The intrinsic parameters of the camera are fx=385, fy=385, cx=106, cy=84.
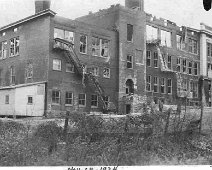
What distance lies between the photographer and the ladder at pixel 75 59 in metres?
13.7

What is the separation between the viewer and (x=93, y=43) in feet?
50.5

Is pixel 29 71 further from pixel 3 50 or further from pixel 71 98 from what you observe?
pixel 71 98

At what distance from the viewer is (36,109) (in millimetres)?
13031

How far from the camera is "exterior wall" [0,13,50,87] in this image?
43.7ft

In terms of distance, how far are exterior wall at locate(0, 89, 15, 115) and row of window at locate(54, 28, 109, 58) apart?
270cm

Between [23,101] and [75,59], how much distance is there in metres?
2.51

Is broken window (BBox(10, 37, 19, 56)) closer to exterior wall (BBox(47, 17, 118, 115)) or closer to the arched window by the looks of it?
exterior wall (BBox(47, 17, 118, 115))

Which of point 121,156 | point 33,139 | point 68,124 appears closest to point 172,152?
point 121,156

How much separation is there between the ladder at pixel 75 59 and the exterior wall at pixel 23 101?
61.4 inches

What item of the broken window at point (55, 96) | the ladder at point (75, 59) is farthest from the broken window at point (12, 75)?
the ladder at point (75, 59)

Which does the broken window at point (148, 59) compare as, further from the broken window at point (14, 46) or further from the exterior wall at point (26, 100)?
the broken window at point (14, 46)

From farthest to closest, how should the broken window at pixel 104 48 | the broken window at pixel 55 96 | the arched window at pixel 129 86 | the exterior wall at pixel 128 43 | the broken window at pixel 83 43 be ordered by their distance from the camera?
the broken window at pixel 104 48 < the broken window at pixel 83 43 < the exterior wall at pixel 128 43 < the arched window at pixel 129 86 < the broken window at pixel 55 96

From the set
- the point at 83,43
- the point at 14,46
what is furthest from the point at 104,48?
the point at 14,46

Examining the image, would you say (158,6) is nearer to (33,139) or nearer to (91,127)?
(91,127)
